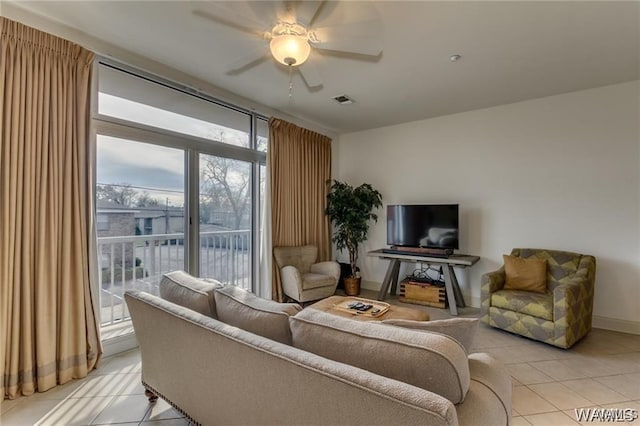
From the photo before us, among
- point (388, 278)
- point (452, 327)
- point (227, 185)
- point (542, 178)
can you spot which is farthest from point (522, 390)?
point (227, 185)

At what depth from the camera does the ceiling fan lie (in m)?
1.93

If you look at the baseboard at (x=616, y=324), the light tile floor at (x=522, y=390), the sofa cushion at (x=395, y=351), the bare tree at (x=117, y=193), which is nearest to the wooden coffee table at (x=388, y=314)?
the light tile floor at (x=522, y=390)

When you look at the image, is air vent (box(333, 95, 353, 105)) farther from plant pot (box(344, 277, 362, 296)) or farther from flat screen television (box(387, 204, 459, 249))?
plant pot (box(344, 277, 362, 296))

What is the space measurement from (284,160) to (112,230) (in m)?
2.16

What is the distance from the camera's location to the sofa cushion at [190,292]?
1631 mm

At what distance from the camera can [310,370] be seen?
0.94 meters

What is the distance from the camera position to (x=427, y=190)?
14.7ft

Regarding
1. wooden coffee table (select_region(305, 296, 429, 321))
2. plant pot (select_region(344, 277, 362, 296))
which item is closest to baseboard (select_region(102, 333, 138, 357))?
wooden coffee table (select_region(305, 296, 429, 321))

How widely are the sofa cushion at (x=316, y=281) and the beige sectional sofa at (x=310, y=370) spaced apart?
224 centimetres

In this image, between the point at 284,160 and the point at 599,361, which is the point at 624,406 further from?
the point at 284,160

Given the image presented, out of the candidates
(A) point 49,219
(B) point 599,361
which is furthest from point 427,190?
(A) point 49,219

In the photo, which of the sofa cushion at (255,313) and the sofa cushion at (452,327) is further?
the sofa cushion at (255,313)

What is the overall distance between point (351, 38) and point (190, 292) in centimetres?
187

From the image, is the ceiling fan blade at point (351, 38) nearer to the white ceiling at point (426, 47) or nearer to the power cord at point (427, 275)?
the white ceiling at point (426, 47)
